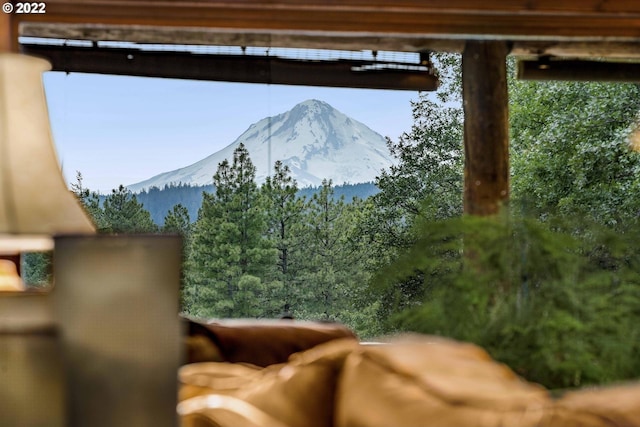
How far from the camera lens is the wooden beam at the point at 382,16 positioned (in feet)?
14.0

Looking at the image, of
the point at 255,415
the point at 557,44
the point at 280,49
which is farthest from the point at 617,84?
the point at 255,415

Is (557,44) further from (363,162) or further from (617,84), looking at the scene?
(363,162)

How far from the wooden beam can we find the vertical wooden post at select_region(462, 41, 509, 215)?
137 mm

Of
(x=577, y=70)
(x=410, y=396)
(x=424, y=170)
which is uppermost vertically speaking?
(x=577, y=70)

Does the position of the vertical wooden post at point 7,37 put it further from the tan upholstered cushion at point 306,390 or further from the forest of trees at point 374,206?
the tan upholstered cushion at point 306,390

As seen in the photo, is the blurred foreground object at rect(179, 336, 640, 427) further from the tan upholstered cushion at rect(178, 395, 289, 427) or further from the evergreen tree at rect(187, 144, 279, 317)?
the evergreen tree at rect(187, 144, 279, 317)

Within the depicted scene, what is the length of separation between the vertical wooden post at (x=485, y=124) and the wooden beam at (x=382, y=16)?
0.45 feet

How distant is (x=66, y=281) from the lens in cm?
52

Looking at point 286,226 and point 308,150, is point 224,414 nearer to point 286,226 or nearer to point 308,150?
point 286,226

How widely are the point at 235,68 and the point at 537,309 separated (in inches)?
166

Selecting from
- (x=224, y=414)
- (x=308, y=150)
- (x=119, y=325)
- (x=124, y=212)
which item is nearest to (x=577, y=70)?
(x=308, y=150)

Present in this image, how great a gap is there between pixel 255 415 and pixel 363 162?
477 cm

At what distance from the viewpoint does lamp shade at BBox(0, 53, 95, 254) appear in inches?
45.7

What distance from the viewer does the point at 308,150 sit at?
5.42 metres
